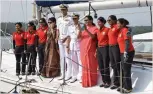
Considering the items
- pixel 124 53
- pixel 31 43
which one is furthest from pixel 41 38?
pixel 124 53

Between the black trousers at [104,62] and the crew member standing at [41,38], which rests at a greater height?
the crew member standing at [41,38]

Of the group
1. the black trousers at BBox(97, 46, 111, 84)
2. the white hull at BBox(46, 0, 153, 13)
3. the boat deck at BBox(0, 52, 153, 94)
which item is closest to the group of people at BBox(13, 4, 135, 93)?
the black trousers at BBox(97, 46, 111, 84)

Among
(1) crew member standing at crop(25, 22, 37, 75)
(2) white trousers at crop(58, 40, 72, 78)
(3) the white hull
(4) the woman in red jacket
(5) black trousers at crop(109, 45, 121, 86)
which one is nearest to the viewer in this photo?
(4) the woman in red jacket

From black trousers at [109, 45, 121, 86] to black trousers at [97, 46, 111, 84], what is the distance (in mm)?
142

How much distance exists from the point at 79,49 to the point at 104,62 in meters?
0.70

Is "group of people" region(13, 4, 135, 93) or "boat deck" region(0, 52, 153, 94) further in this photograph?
"boat deck" region(0, 52, 153, 94)

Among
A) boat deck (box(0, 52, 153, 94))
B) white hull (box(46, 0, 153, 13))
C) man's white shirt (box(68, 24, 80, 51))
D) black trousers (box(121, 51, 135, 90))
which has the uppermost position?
white hull (box(46, 0, 153, 13))

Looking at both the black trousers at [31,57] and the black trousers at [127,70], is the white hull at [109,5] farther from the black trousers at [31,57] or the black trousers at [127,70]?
the black trousers at [127,70]

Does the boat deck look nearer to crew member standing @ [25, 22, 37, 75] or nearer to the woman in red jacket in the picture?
the woman in red jacket

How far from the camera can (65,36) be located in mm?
6375

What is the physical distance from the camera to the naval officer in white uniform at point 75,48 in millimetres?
6168

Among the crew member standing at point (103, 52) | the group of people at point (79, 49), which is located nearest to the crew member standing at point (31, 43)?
the group of people at point (79, 49)

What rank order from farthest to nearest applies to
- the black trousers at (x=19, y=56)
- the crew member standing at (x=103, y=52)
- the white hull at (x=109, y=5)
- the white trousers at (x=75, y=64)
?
the black trousers at (x=19, y=56)
the white hull at (x=109, y=5)
the white trousers at (x=75, y=64)
the crew member standing at (x=103, y=52)

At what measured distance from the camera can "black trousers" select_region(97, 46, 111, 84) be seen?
18.9ft
